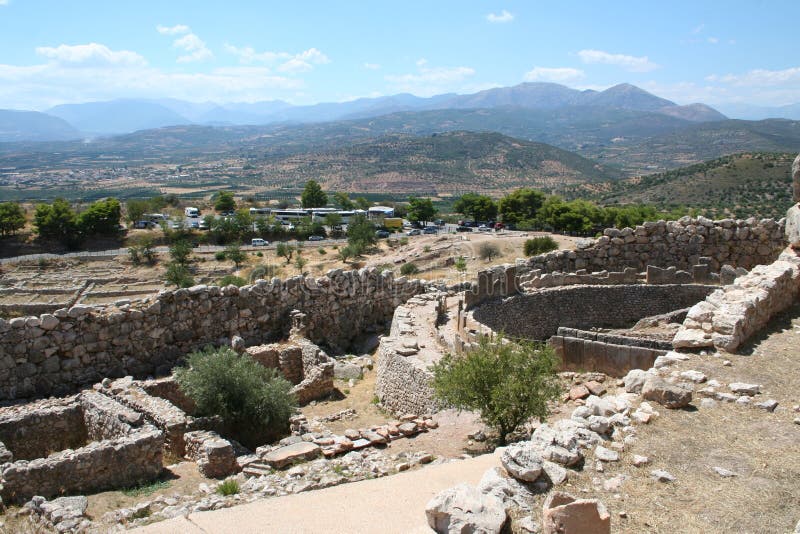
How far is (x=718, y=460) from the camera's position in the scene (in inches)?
A: 244

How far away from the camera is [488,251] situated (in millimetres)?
55281

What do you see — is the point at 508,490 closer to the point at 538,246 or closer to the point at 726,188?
the point at 538,246

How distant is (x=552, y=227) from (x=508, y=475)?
65390 mm

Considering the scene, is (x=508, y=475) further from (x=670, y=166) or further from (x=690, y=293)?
(x=670, y=166)

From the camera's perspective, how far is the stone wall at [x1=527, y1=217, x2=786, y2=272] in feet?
58.2

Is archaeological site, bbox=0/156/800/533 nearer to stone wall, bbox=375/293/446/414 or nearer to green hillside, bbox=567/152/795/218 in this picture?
stone wall, bbox=375/293/446/414

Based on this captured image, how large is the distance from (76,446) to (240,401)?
2840mm

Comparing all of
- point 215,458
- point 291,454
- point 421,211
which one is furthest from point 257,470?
point 421,211

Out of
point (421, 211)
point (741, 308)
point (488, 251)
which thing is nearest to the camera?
point (741, 308)

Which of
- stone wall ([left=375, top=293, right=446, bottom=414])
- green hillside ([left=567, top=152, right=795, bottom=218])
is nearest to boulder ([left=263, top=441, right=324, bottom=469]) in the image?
stone wall ([left=375, top=293, right=446, bottom=414])

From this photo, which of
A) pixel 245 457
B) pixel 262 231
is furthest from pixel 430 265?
pixel 245 457

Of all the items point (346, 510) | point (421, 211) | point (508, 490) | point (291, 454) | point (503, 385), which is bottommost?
point (421, 211)

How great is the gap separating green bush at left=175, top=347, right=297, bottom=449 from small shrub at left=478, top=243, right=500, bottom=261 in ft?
140

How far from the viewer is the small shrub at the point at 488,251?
177 feet
